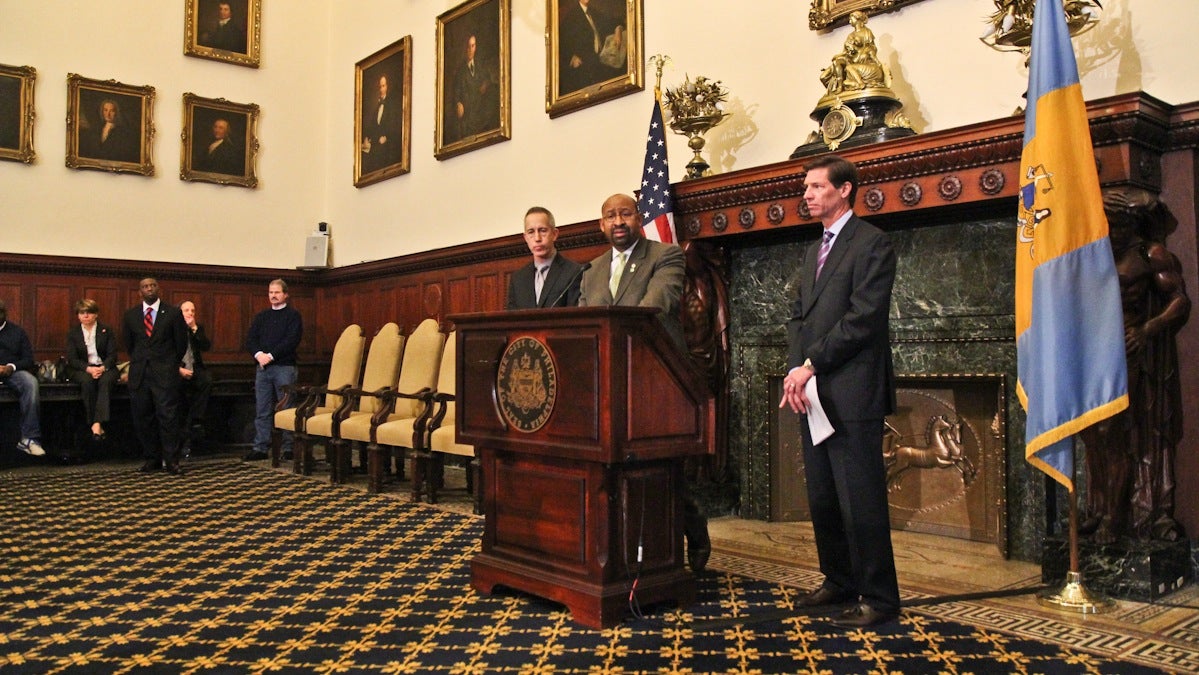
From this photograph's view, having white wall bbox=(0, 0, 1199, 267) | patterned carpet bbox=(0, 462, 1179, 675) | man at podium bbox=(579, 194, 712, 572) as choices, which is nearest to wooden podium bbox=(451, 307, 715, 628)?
patterned carpet bbox=(0, 462, 1179, 675)

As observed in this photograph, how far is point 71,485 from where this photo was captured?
7504 millimetres

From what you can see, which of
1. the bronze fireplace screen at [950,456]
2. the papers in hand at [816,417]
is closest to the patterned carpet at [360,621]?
the papers in hand at [816,417]

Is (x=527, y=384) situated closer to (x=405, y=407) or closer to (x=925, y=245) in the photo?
(x=925, y=245)

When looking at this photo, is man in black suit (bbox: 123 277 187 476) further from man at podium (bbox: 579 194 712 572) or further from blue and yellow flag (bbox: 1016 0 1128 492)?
blue and yellow flag (bbox: 1016 0 1128 492)

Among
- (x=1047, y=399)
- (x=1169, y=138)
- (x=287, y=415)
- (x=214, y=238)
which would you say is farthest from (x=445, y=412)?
(x=214, y=238)

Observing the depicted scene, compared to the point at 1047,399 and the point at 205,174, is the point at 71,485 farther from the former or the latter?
the point at 1047,399

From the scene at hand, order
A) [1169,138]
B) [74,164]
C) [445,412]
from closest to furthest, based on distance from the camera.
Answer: [1169,138]
[445,412]
[74,164]

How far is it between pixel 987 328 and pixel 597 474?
247 centimetres

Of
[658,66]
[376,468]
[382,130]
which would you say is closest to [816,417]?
[658,66]

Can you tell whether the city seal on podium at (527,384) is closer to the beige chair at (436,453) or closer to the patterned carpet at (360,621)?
the patterned carpet at (360,621)

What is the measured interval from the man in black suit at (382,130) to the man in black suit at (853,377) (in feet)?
24.2

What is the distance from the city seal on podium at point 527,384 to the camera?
12.1ft

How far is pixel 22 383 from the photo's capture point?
8562mm

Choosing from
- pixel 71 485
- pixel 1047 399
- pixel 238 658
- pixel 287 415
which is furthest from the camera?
pixel 287 415
